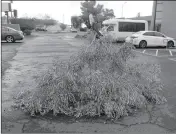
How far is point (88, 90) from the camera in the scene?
14.7 ft

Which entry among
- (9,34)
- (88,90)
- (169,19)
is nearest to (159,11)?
(169,19)

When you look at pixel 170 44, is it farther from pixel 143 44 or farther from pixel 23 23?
pixel 23 23

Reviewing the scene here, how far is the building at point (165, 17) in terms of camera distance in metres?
23.3

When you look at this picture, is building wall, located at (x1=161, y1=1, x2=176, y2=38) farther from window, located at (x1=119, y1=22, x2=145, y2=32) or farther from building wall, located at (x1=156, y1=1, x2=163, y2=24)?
window, located at (x1=119, y1=22, x2=145, y2=32)

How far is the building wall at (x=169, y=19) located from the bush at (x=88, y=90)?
20.0m

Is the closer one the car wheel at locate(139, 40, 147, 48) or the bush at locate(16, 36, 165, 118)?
the bush at locate(16, 36, 165, 118)

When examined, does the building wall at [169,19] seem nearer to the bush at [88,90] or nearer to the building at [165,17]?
the building at [165,17]

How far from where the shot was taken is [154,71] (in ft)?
17.5

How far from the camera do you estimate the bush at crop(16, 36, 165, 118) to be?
437cm

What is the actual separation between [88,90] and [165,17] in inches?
878

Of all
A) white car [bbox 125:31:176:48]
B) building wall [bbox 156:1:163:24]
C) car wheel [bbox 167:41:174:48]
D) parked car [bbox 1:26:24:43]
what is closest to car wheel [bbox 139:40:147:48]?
white car [bbox 125:31:176:48]

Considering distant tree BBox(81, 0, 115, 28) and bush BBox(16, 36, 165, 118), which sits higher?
distant tree BBox(81, 0, 115, 28)

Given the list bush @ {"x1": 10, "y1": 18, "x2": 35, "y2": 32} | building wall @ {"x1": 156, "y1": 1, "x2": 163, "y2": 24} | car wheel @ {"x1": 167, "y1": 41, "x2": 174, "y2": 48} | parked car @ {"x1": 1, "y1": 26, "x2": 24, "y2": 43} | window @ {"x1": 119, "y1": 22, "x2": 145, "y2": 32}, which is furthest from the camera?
bush @ {"x1": 10, "y1": 18, "x2": 35, "y2": 32}

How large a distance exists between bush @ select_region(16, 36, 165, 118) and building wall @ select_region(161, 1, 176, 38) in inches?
788
